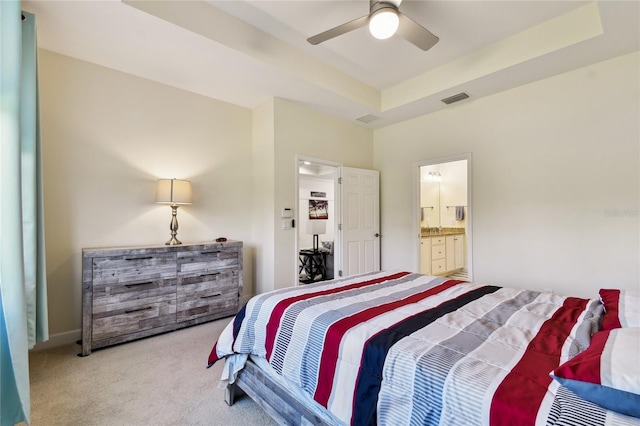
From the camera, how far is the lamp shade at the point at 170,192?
3.08m

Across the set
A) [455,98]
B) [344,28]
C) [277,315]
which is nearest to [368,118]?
[455,98]

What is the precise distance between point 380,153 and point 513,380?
4327 millimetres

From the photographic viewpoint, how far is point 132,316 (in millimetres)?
2746

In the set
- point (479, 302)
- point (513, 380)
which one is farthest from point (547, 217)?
point (513, 380)

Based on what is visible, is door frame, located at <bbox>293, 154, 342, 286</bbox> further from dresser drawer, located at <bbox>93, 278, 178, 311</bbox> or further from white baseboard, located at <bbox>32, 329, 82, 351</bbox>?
white baseboard, located at <bbox>32, 329, 82, 351</bbox>

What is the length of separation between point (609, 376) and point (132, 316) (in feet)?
10.7

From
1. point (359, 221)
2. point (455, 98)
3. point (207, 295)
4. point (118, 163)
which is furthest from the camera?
point (359, 221)

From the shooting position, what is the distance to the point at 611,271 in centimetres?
282

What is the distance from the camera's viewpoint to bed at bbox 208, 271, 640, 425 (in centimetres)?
84

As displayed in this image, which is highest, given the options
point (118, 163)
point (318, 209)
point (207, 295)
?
point (118, 163)

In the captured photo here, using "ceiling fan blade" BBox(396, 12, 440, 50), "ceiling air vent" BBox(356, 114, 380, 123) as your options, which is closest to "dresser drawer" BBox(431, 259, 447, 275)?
"ceiling air vent" BBox(356, 114, 380, 123)

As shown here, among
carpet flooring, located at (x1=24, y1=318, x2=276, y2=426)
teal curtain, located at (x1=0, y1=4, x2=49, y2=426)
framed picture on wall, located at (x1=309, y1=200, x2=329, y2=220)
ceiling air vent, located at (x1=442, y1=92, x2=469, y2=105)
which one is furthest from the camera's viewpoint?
framed picture on wall, located at (x1=309, y1=200, x2=329, y2=220)

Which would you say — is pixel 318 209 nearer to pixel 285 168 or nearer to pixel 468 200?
pixel 285 168

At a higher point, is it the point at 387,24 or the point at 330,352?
the point at 387,24
